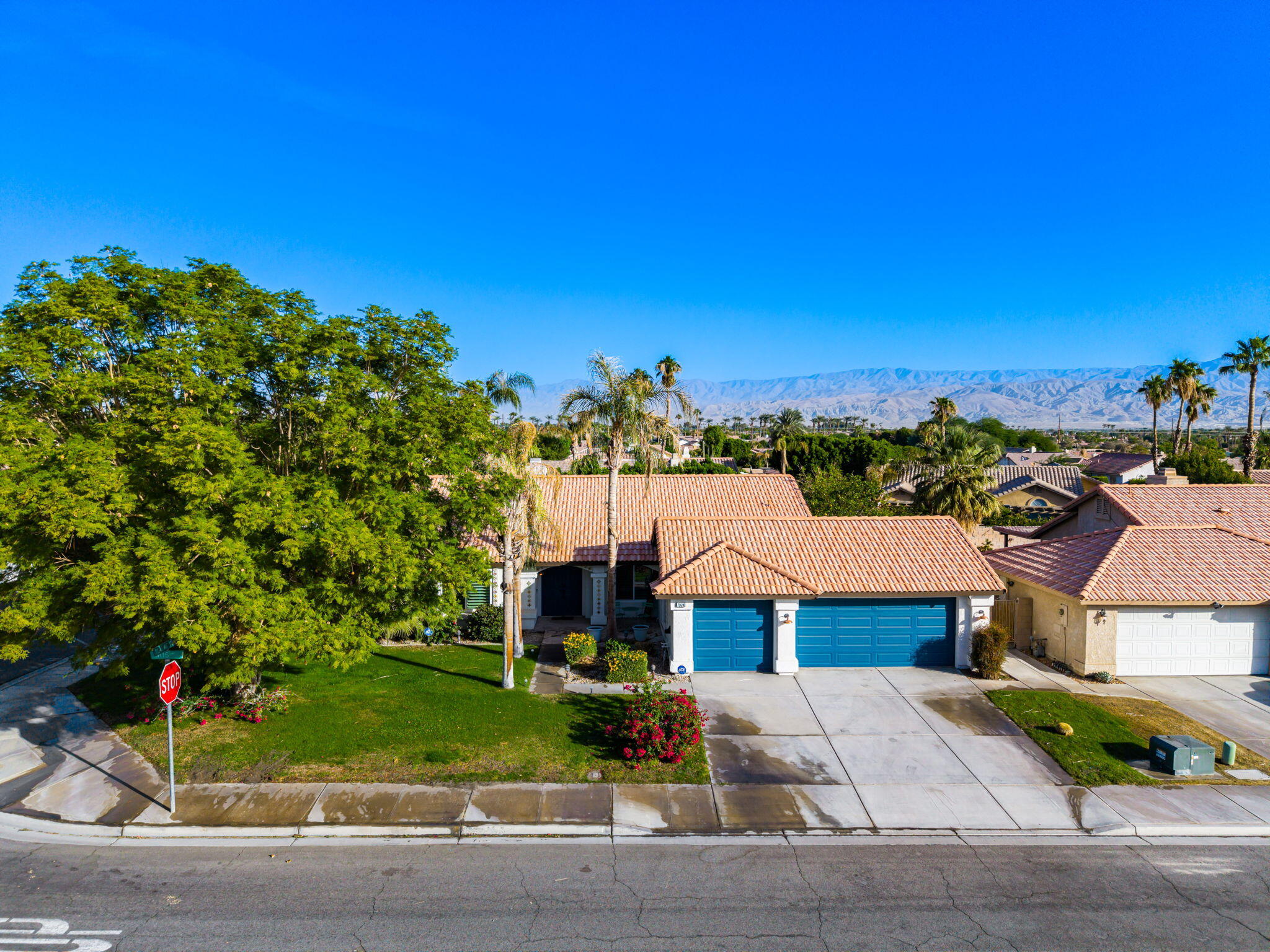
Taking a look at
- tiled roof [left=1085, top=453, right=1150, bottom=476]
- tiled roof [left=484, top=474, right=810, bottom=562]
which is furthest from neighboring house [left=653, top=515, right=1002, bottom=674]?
tiled roof [left=1085, top=453, right=1150, bottom=476]

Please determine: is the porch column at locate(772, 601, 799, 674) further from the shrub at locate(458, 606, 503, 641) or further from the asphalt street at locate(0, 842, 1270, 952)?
the shrub at locate(458, 606, 503, 641)

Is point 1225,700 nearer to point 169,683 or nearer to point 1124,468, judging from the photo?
point 169,683

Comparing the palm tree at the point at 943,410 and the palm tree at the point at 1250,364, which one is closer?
the palm tree at the point at 1250,364

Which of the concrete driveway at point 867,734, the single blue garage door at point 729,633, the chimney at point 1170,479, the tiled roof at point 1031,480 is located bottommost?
the concrete driveway at point 867,734

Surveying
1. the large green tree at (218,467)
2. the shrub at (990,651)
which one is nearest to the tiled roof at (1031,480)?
the shrub at (990,651)

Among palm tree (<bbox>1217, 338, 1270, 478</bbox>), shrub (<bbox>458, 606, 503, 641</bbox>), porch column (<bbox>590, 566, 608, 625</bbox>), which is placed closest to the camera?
shrub (<bbox>458, 606, 503, 641</bbox>)

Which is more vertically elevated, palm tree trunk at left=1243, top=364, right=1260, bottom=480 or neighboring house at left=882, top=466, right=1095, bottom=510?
palm tree trunk at left=1243, top=364, right=1260, bottom=480

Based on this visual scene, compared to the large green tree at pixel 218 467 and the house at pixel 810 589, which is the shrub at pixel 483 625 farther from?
the large green tree at pixel 218 467
